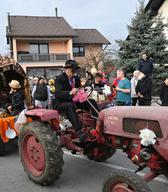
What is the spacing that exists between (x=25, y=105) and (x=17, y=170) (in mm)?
2693

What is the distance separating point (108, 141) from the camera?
5395 mm

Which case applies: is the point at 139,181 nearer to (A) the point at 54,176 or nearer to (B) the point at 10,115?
(A) the point at 54,176

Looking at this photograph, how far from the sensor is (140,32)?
19109 mm

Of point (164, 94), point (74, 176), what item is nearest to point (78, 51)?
point (164, 94)

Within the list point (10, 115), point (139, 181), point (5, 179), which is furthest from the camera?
point (10, 115)

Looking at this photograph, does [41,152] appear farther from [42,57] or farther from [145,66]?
[42,57]

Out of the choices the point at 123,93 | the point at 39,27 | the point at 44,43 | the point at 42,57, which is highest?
the point at 39,27

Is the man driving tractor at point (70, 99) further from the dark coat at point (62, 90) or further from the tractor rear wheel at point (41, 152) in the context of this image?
the tractor rear wheel at point (41, 152)

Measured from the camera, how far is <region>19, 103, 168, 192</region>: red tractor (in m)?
4.29

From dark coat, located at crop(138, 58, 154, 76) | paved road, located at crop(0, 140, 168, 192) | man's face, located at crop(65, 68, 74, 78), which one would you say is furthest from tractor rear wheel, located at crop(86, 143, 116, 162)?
dark coat, located at crop(138, 58, 154, 76)

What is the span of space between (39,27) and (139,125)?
4167 centimetres

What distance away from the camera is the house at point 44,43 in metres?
43.4

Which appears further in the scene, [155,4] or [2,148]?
[155,4]

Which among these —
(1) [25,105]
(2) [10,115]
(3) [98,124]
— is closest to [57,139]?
(3) [98,124]
